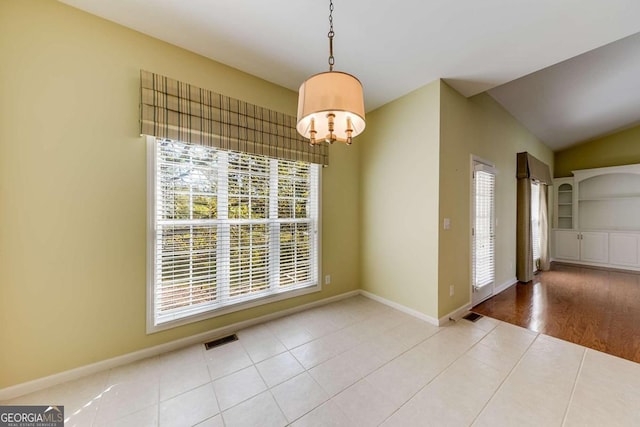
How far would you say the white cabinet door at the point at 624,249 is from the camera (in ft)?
16.1

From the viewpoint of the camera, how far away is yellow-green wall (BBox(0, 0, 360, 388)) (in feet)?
5.27

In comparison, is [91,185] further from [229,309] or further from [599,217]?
[599,217]

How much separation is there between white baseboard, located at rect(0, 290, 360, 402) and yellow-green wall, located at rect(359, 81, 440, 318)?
1.36 m

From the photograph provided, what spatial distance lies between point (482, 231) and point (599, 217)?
486 centimetres

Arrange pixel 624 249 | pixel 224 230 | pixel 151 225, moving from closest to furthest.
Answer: pixel 151 225
pixel 224 230
pixel 624 249

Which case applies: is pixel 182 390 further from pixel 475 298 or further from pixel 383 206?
pixel 475 298

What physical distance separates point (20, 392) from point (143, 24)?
2.90 meters

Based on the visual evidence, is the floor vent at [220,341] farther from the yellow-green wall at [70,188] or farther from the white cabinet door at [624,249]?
the white cabinet door at [624,249]

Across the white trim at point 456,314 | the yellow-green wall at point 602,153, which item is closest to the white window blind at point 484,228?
the white trim at point 456,314

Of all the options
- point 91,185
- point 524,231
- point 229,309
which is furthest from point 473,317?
point 91,185

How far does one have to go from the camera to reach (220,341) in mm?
2299

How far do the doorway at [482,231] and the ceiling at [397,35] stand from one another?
3.79 ft

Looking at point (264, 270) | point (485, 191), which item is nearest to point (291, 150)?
point (264, 270)

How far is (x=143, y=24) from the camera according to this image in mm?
1943
